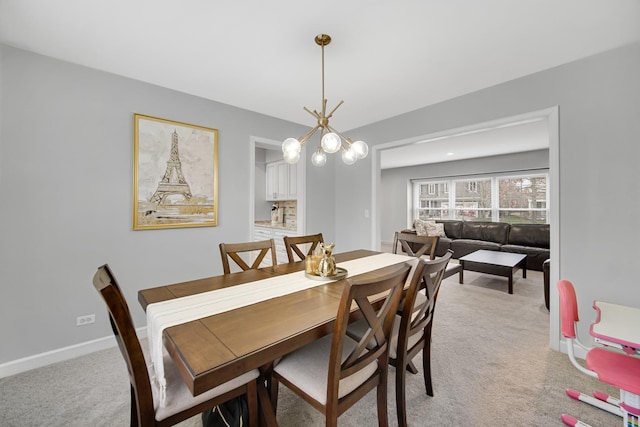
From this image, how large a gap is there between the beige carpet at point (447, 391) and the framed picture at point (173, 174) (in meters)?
1.28

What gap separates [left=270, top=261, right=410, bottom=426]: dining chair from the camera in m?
1.04

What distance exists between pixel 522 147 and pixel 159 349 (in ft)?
21.8

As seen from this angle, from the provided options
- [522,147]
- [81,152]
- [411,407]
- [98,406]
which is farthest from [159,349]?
[522,147]

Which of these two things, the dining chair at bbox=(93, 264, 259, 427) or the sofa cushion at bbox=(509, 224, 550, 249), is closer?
the dining chair at bbox=(93, 264, 259, 427)

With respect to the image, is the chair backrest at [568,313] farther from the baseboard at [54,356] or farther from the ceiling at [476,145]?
the baseboard at [54,356]

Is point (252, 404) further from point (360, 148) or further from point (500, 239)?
point (500, 239)

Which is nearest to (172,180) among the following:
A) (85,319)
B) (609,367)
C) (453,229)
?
(85,319)

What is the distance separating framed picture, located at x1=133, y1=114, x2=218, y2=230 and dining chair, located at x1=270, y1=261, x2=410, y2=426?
2023 mm

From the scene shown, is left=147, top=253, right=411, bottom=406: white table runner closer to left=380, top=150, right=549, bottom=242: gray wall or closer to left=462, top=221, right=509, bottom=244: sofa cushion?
left=462, top=221, right=509, bottom=244: sofa cushion

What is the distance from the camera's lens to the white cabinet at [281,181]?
15.7ft

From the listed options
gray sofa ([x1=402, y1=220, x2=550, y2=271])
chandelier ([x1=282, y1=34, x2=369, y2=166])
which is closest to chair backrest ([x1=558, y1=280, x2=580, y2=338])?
chandelier ([x1=282, y1=34, x2=369, y2=166])

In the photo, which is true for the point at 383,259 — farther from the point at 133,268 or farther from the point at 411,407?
the point at 133,268

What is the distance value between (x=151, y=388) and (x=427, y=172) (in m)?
7.55

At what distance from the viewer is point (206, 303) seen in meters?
1.34
